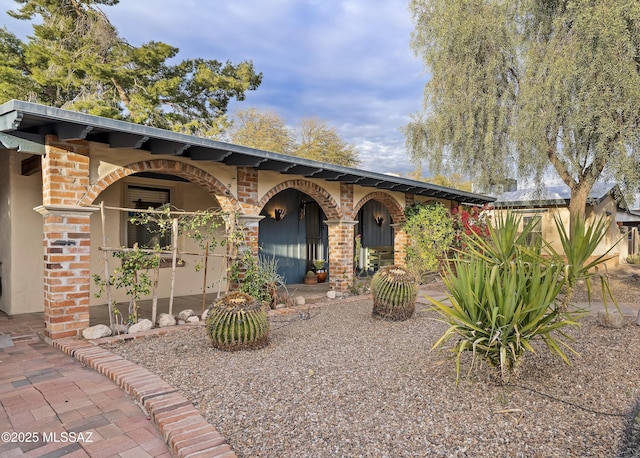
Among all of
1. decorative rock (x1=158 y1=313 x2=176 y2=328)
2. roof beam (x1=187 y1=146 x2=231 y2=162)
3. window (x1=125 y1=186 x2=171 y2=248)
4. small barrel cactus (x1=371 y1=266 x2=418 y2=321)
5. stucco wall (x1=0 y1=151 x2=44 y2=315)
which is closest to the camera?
decorative rock (x1=158 y1=313 x2=176 y2=328)

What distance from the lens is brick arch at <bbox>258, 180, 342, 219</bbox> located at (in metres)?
6.60

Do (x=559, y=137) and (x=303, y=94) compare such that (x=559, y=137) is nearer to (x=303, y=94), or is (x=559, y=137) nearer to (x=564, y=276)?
(x=564, y=276)

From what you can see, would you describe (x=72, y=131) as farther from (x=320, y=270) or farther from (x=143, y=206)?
(x=320, y=270)

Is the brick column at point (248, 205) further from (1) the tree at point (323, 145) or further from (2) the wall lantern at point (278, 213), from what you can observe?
(1) the tree at point (323, 145)

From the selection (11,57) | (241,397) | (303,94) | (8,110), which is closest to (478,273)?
(241,397)

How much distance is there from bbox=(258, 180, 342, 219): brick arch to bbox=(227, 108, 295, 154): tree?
14.8 meters

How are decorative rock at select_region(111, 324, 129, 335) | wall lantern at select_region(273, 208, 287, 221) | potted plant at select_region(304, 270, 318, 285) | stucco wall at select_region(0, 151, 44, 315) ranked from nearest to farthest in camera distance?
decorative rock at select_region(111, 324, 129, 335), stucco wall at select_region(0, 151, 44, 315), wall lantern at select_region(273, 208, 287, 221), potted plant at select_region(304, 270, 318, 285)

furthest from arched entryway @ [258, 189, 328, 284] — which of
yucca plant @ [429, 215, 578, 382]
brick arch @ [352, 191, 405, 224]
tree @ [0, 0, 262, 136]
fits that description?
yucca plant @ [429, 215, 578, 382]

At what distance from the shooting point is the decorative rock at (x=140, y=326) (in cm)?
457

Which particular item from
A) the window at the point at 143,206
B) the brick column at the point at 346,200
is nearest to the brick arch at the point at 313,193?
the brick column at the point at 346,200

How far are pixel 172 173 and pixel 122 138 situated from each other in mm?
1132

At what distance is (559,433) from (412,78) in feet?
27.8

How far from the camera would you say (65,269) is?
429 cm

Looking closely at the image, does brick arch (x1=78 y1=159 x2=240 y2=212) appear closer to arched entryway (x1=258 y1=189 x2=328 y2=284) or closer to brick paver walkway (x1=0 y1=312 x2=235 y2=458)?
brick paver walkway (x1=0 y1=312 x2=235 y2=458)
